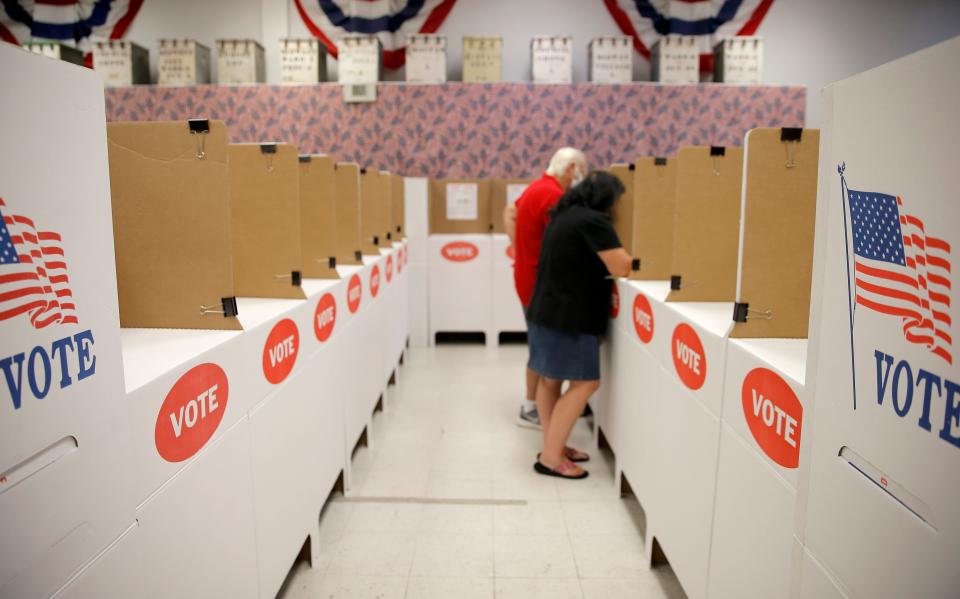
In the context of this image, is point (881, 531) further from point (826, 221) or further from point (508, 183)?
point (508, 183)

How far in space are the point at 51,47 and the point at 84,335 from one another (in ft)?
24.3

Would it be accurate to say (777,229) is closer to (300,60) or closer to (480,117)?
(480,117)

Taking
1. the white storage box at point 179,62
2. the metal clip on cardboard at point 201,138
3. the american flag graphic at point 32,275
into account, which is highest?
the white storage box at point 179,62

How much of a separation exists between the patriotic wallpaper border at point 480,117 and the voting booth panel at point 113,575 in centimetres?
595

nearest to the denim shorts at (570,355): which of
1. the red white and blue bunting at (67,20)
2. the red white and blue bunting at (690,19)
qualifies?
the red white and blue bunting at (690,19)

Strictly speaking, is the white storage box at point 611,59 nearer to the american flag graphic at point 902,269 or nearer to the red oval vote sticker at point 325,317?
the red oval vote sticker at point 325,317

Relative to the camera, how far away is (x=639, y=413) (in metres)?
2.33

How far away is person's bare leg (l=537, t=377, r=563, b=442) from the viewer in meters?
2.87

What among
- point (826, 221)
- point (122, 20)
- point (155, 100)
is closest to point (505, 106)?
point (155, 100)

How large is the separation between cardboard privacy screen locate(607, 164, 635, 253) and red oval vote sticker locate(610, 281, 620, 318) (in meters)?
0.29

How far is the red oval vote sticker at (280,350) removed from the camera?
1649mm

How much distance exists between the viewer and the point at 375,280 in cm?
339

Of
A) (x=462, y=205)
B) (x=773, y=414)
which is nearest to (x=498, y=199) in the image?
(x=462, y=205)

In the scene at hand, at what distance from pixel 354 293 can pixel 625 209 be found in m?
1.42
